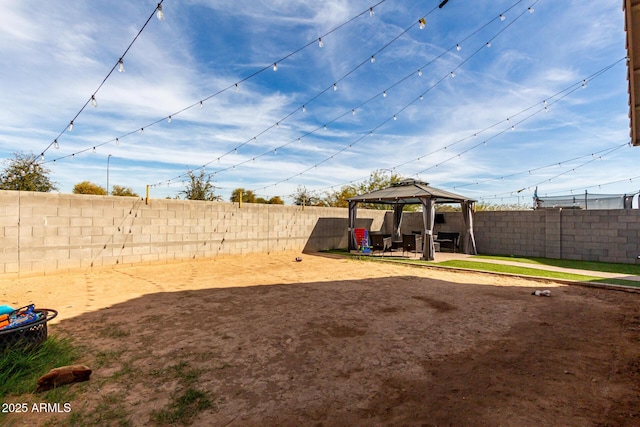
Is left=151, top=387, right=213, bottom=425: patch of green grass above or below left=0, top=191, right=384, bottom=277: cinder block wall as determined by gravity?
below

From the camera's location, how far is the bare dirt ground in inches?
76.9

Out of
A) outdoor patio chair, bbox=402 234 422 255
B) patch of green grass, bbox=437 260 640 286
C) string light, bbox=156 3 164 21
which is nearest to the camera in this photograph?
string light, bbox=156 3 164 21

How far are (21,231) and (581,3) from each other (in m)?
13.3

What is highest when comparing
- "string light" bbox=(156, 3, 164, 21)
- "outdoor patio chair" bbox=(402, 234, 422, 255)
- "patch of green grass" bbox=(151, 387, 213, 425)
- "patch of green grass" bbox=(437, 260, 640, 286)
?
"string light" bbox=(156, 3, 164, 21)

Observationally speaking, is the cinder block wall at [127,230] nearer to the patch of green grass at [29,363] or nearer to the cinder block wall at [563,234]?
the patch of green grass at [29,363]

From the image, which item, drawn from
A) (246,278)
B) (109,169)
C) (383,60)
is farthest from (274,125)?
(109,169)

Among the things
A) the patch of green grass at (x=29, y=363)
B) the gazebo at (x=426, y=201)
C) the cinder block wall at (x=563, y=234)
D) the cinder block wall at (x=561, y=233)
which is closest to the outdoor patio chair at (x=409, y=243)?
the gazebo at (x=426, y=201)

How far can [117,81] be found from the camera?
6105 mm

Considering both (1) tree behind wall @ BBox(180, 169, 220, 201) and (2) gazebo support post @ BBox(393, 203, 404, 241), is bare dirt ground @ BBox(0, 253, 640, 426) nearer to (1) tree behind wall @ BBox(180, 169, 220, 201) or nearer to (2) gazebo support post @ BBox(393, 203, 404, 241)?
(2) gazebo support post @ BBox(393, 203, 404, 241)

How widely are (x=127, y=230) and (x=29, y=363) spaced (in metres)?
6.07

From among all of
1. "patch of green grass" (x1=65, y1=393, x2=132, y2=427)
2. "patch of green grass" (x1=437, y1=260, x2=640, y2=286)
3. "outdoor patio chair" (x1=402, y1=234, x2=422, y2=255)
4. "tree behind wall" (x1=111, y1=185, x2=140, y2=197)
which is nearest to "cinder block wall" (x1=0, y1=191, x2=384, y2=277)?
"outdoor patio chair" (x1=402, y1=234, x2=422, y2=255)

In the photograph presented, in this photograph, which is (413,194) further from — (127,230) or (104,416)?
(104,416)

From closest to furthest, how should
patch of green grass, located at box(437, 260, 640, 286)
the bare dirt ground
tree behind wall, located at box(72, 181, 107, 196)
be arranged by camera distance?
the bare dirt ground < patch of green grass, located at box(437, 260, 640, 286) < tree behind wall, located at box(72, 181, 107, 196)

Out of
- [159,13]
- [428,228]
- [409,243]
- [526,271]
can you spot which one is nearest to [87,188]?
[159,13]
